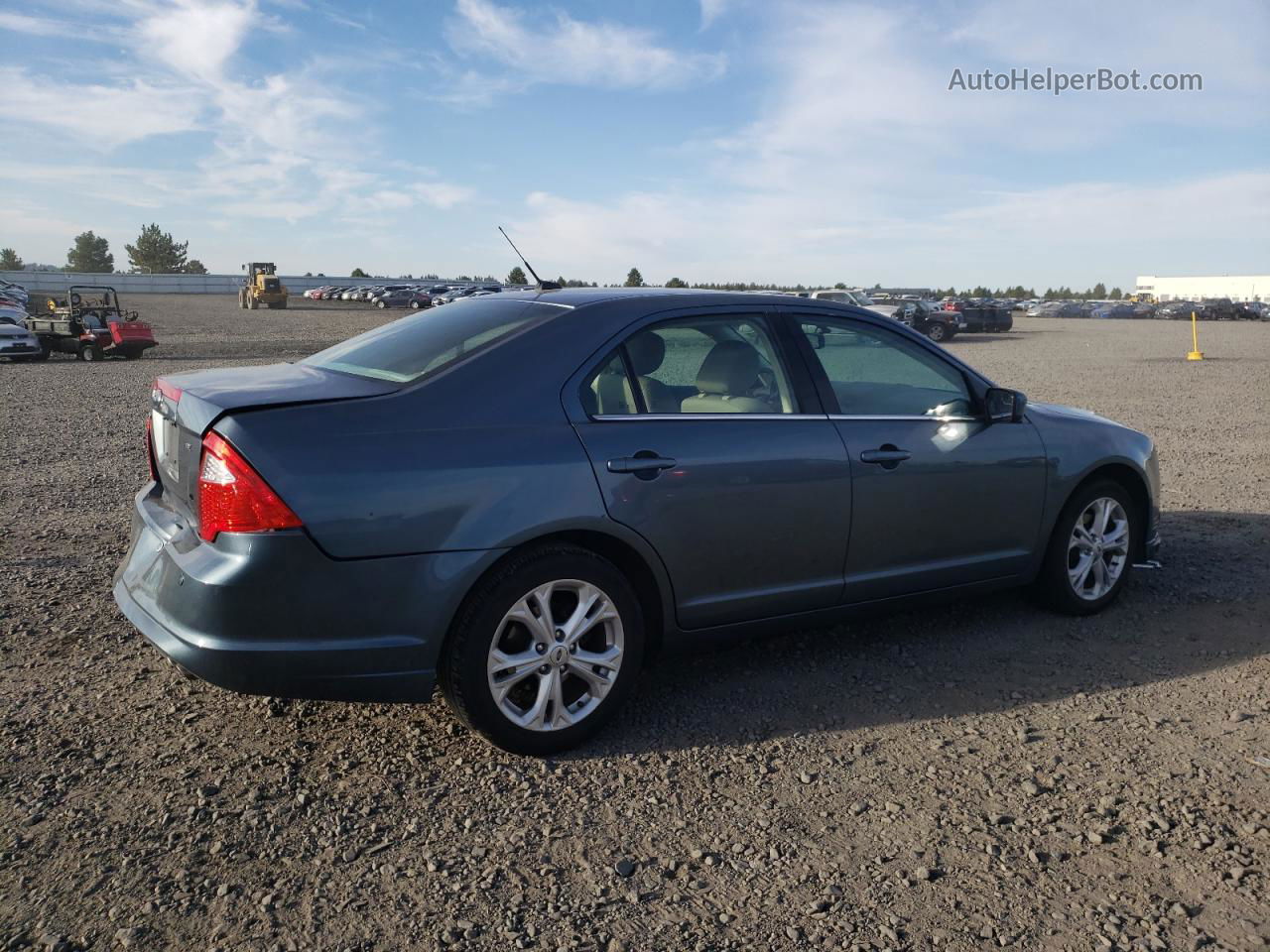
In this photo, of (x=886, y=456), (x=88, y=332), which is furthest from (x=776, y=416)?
(x=88, y=332)

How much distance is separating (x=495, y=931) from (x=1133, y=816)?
78.9 inches

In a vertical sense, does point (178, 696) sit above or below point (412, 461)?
below

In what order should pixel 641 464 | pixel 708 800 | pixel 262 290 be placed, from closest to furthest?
pixel 708 800 → pixel 641 464 → pixel 262 290

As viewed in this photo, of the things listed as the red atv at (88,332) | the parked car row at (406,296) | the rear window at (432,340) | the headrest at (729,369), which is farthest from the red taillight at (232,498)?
the parked car row at (406,296)

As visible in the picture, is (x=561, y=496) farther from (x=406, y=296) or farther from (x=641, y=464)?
(x=406, y=296)

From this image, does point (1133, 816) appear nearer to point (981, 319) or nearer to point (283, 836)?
point (283, 836)

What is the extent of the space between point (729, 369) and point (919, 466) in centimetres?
93

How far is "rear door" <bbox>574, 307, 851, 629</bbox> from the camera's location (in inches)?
147

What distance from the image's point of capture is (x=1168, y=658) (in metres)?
4.62

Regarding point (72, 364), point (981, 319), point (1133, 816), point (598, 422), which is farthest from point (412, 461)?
point (981, 319)

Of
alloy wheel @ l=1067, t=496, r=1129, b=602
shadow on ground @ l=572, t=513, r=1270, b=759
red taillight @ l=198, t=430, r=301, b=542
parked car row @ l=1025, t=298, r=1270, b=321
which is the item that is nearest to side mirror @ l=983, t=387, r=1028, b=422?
alloy wheel @ l=1067, t=496, r=1129, b=602

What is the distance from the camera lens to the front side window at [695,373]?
3.85 metres

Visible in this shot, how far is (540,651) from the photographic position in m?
3.55

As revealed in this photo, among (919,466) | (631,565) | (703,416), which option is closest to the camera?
(631,565)
